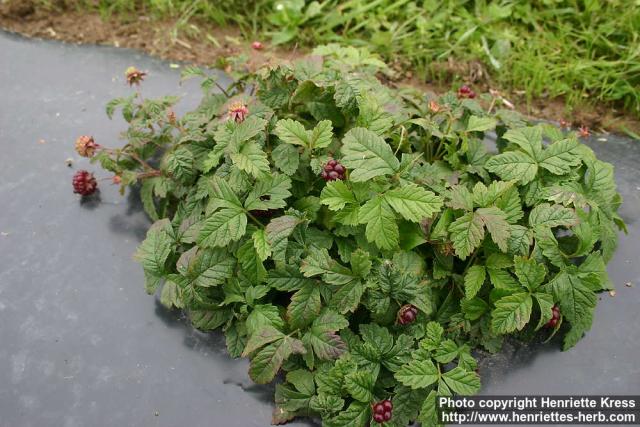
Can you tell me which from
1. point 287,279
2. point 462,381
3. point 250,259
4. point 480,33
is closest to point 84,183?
point 250,259

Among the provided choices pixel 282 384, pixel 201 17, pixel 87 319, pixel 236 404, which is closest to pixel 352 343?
pixel 282 384

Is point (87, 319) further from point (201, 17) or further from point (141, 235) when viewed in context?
point (201, 17)

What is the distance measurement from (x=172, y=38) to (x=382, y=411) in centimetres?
231

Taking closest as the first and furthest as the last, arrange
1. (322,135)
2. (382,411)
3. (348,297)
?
(382,411), (348,297), (322,135)

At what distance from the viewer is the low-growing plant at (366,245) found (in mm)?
1679

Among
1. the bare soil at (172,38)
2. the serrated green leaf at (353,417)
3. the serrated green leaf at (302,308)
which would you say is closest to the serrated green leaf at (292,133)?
→ the serrated green leaf at (302,308)

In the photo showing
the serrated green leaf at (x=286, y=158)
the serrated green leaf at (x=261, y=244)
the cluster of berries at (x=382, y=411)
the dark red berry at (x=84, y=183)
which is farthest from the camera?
the dark red berry at (x=84, y=183)

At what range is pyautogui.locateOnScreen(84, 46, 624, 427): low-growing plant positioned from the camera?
66.1 inches

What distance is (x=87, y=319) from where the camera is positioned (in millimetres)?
1930

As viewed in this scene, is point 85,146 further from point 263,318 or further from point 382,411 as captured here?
point 382,411

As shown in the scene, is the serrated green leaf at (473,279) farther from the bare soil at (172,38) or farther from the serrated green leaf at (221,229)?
the bare soil at (172,38)

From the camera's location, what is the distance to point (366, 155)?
174cm

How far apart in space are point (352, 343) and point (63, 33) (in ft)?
7.64

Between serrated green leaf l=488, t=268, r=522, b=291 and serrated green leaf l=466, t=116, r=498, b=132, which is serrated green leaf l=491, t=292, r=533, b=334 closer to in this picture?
serrated green leaf l=488, t=268, r=522, b=291
